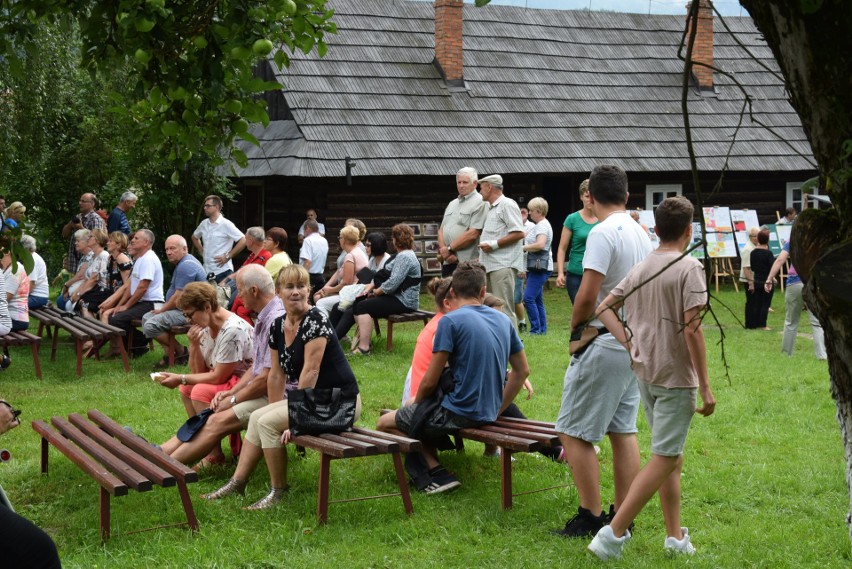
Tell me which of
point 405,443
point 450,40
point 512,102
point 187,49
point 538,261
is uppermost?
point 450,40

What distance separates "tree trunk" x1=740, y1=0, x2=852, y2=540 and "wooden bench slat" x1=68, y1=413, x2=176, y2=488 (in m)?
3.71

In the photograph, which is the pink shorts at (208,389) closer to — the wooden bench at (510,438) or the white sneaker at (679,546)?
the wooden bench at (510,438)

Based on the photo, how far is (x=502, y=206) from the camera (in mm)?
10977

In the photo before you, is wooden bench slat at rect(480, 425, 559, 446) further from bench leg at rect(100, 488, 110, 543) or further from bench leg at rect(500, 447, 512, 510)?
bench leg at rect(100, 488, 110, 543)

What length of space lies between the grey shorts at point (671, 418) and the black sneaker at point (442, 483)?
1.79 m

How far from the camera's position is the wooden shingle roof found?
64.4 feet

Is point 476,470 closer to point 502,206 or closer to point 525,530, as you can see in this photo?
point 525,530

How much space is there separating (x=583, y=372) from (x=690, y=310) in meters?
0.70

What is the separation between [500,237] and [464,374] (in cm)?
508

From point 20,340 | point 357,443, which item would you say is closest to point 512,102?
point 20,340

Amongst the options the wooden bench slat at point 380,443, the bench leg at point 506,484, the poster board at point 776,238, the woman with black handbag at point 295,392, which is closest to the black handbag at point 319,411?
the woman with black handbag at point 295,392

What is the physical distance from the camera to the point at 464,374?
605 cm

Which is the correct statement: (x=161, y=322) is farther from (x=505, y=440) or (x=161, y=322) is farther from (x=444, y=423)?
(x=505, y=440)

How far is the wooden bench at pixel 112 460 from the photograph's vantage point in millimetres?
5320
